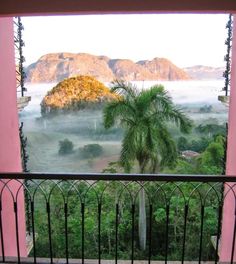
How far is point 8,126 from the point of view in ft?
11.9

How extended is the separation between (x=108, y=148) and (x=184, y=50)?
15.1 ft

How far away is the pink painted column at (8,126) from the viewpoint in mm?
3361

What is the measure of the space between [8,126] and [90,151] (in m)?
7.82

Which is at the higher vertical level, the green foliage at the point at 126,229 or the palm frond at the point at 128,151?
the palm frond at the point at 128,151

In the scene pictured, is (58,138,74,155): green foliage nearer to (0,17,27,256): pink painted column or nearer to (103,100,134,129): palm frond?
(103,100,134,129): palm frond

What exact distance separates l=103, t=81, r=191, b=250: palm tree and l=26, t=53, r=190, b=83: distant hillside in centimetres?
367

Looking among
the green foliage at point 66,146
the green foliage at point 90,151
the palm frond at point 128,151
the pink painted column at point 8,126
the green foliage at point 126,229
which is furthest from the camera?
the green foliage at point 66,146

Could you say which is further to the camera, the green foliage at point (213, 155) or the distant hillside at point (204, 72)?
the distant hillside at point (204, 72)

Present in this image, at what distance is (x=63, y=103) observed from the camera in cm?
1134

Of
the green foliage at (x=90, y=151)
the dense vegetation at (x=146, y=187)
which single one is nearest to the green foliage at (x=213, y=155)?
the dense vegetation at (x=146, y=187)

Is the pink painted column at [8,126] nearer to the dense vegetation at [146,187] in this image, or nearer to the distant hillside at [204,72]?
the dense vegetation at [146,187]

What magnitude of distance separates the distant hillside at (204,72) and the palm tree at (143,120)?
4.43 m

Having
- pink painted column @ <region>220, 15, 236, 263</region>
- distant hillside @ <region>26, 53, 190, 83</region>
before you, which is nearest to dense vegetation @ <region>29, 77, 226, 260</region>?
distant hillside @ <region>26, 53, 190, 83</region>

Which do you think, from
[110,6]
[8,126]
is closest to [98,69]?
[8,126]
